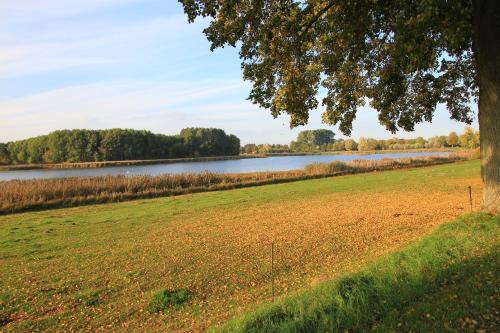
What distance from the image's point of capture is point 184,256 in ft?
35.0

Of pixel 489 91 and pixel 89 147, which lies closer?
pixel 489 91

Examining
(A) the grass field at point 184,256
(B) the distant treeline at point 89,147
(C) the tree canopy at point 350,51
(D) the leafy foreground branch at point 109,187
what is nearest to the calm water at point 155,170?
(D) the leafy foreground branch at point 109,187

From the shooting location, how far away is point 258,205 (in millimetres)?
21422

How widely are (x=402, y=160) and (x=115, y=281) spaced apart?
57.9m

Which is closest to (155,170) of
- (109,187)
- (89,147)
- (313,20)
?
(109,187)

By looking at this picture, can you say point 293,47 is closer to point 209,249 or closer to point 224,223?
point 209,249

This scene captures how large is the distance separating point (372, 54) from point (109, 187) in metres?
24.4

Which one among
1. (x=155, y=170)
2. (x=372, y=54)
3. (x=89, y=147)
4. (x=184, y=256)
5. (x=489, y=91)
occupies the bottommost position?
(x=184, y=256)

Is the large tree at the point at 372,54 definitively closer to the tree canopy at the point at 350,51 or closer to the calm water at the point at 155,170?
the tree canopy at the point at 350,51

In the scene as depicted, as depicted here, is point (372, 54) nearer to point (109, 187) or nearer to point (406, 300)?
point (406, 300)

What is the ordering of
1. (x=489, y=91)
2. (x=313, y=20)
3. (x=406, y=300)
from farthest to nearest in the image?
(x=313, y=20) → (x=489, y=91) → (x=406, y=300)

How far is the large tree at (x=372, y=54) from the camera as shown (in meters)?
7.70

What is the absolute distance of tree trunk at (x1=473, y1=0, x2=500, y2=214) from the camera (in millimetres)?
8344

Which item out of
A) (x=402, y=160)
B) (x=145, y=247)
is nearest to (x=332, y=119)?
(x=145, y=247)
